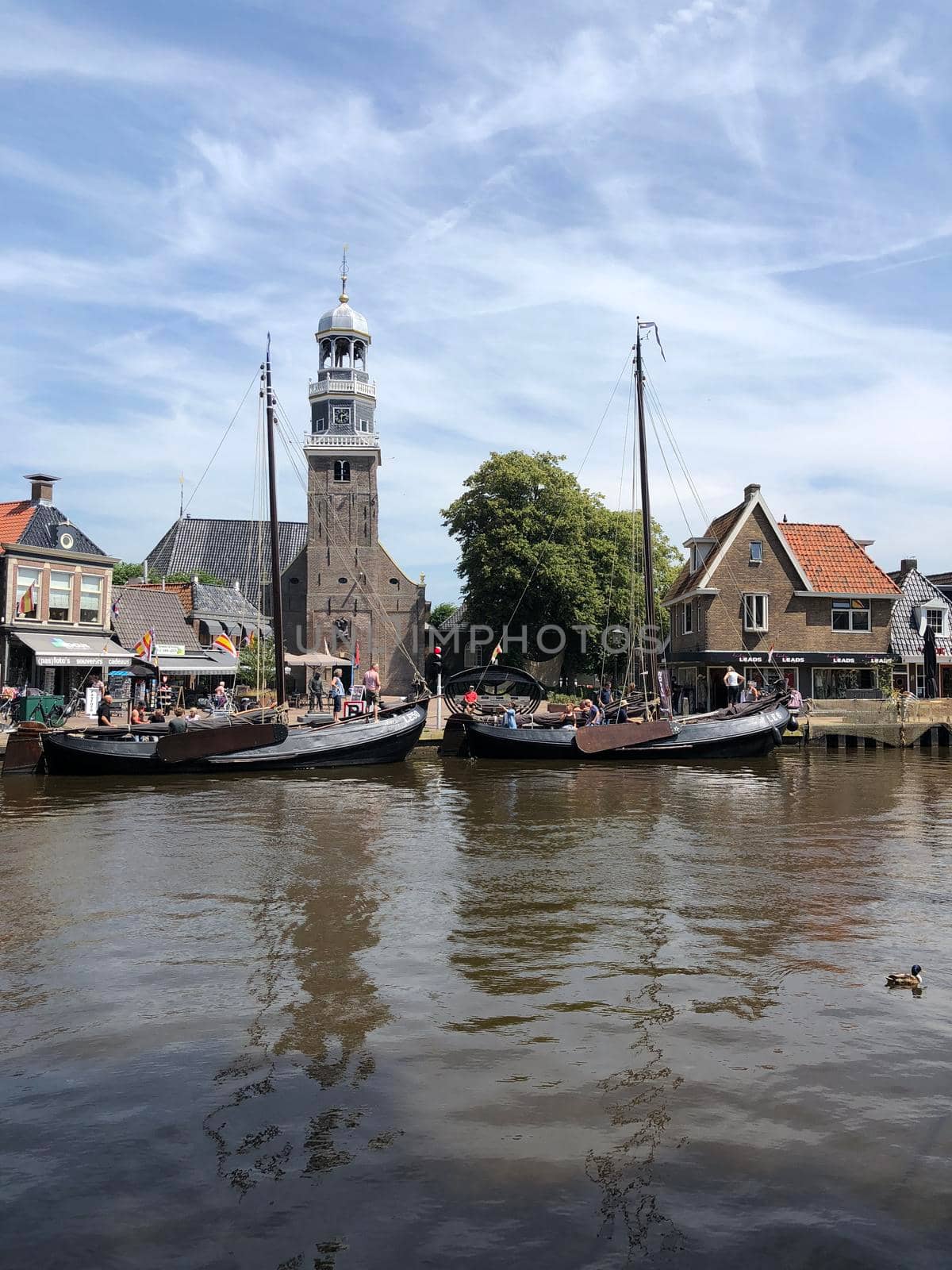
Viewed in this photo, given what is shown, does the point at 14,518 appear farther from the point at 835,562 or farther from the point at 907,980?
the point at 907,980

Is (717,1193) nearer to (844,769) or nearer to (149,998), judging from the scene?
(149,998)

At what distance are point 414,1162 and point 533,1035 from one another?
73.3 inches

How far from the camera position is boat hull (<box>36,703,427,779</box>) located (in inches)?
950

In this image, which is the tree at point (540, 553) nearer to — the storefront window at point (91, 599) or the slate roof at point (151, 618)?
the slate roof at point (151, 618)

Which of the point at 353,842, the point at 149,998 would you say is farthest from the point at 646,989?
the point at 353,842

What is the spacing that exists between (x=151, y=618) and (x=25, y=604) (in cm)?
1083

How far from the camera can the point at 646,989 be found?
25.2 ft

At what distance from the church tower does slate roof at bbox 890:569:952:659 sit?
105 feet

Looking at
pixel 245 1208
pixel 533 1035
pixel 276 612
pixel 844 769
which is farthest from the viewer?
pixel 276 612

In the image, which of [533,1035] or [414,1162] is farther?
[533,1035]

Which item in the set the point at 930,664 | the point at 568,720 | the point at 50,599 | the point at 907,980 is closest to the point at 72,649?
the point at 50,599

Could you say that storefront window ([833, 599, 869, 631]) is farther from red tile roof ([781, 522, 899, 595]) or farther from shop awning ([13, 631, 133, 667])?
shop awning ([13, 631, 133, 667])

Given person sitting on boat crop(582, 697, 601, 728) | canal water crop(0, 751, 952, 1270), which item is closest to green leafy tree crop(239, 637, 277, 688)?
person sitting on boat crop(582, 697, 601, 728)

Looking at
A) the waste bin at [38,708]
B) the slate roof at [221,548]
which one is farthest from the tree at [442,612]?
the waste bin at [38,708]
